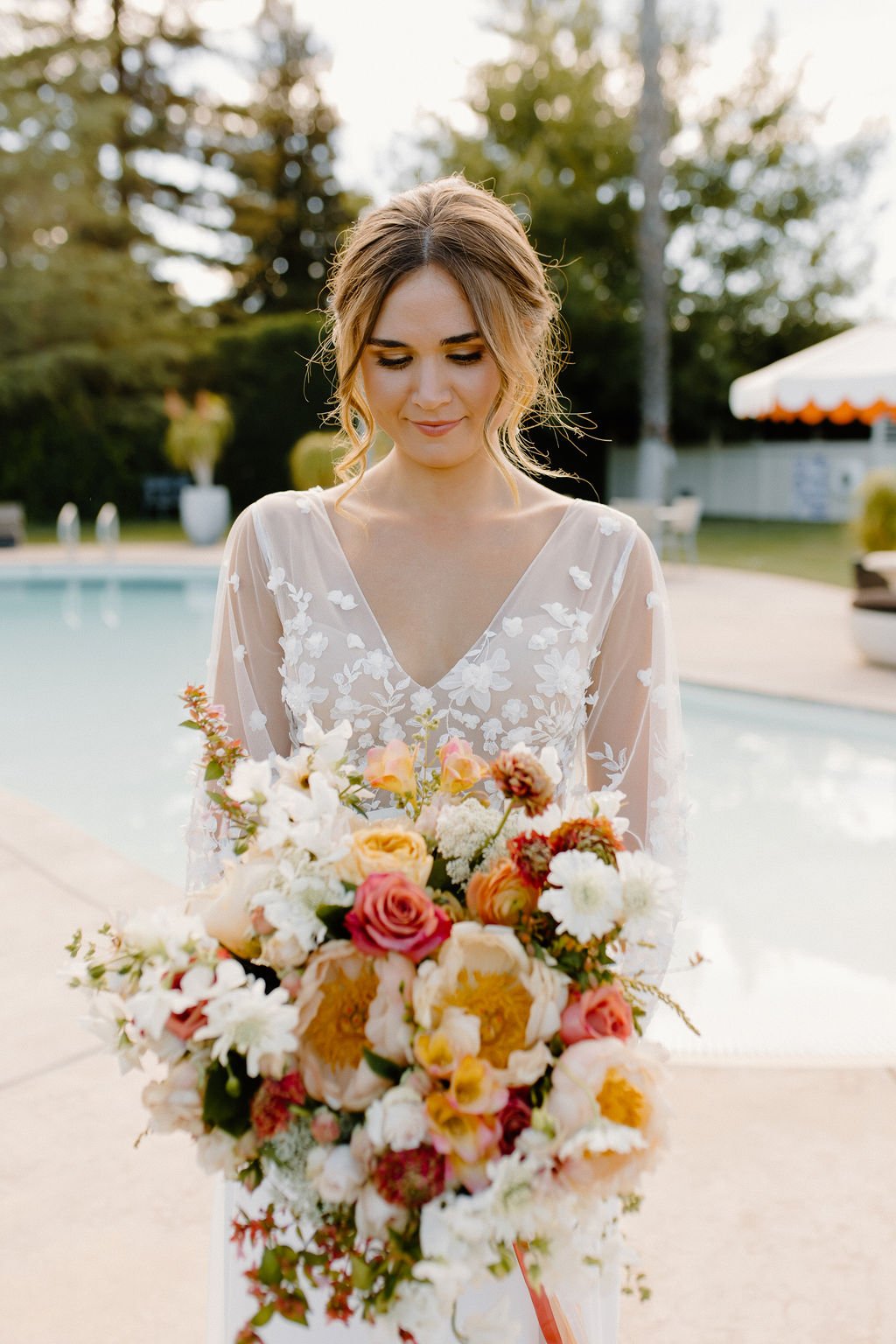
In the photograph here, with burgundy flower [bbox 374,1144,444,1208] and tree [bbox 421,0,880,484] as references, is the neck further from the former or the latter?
tree [bbox 421,0,880,484]

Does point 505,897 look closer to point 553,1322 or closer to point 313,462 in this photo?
point 553,1322

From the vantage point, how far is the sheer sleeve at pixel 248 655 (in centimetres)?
196

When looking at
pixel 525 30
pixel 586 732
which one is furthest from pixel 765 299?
pixel 586 732

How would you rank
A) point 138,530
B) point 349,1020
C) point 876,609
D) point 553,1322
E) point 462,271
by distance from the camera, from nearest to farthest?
point 349,1020
point 553,1322
point 462,271
point 876,609
point 138,530

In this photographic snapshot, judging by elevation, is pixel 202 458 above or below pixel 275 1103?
below

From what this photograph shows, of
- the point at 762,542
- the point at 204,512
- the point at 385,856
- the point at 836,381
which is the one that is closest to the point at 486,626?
the point at 385,856

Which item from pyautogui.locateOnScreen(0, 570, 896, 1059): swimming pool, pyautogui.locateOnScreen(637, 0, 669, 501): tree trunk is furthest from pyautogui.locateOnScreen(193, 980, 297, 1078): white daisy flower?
pyautogui.locateOnScreen(637, 0, 669, 501): tree trunk

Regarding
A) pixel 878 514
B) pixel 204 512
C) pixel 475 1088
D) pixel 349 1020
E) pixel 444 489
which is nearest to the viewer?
pixel 475 1088

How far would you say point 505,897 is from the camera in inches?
41.9

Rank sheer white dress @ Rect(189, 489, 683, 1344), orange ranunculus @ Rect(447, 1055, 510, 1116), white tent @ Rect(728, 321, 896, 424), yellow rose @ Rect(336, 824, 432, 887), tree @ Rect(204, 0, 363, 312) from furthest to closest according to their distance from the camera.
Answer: tree @ Rect(204, 0, 363, 312) → white tent @ Rect(728, 321, 896, 424) → sheer white dress @ Rect(189, 489, 683, 1344) → yellow rose @ Rect(336, 824, 432, 887) → orange ranunculus @ Rect(447, 1055, 510, 1116)

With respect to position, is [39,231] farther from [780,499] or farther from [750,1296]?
[750,1296]

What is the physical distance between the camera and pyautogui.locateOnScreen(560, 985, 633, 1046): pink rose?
1.02m

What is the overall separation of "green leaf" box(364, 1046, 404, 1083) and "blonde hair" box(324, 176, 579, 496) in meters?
1.11

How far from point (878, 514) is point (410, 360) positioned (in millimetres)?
10831
